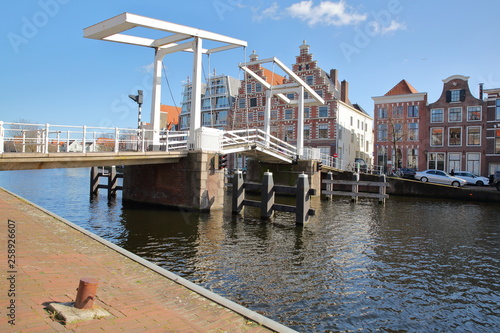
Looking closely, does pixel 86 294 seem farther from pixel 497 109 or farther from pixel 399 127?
pixel 399 127

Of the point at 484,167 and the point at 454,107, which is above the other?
the point at 454,107

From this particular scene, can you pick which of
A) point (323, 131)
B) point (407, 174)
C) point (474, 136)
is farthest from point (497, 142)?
point (323, 131)

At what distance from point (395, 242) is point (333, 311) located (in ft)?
22.1

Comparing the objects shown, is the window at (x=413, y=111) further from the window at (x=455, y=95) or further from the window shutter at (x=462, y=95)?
the window shutter at (x=462, y=95)

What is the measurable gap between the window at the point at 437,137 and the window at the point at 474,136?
2563 mm

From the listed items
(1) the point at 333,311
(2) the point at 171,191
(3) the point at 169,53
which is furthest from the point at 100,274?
(3) the point at 169,53

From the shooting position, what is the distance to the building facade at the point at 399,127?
41188 mm

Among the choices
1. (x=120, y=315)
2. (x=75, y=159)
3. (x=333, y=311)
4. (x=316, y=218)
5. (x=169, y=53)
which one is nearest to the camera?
(x=120, y=315)

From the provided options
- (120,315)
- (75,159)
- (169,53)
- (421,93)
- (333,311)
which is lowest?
(333,311)

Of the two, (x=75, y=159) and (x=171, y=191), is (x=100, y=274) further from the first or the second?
(x=171, y=191)

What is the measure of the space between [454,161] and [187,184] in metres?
32.1

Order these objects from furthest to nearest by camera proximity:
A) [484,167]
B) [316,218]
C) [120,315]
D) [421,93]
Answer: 1. [421,93]
2. [484,167]
3. [316,218]
4. [120,315]

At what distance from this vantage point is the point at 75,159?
13.8 metres

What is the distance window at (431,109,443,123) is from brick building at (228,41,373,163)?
9.82 metres
